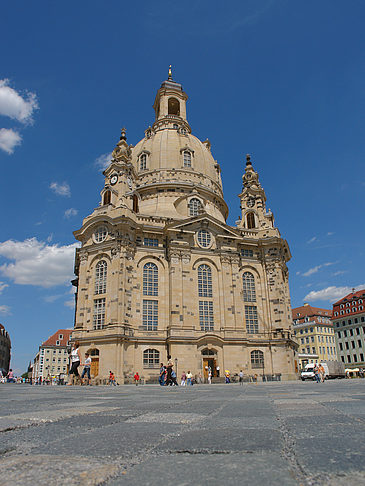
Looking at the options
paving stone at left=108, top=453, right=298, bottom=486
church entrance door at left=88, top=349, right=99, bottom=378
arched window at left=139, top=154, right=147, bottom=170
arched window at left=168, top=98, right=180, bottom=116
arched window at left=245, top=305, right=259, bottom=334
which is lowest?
paving stone at left=108, top=453, right=298, bottom=486

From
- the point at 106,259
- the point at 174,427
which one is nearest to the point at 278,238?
the point at 106,259

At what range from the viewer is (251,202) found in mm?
56594

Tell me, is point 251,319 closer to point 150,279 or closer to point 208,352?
point 208,352

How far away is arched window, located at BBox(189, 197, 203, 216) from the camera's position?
5272 cm

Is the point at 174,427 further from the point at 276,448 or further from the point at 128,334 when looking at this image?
the point at 128,334

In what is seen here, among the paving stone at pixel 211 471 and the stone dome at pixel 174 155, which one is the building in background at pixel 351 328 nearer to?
the stone dome at pixel 174 155

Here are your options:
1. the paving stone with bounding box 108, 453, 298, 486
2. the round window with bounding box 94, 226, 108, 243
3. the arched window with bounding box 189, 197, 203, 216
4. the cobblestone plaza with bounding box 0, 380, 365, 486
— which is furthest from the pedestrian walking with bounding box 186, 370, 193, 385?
the paving stone with bounding box 108, 453, 298, 486

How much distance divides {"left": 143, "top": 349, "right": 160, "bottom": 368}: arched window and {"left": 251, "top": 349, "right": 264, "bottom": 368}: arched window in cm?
1154

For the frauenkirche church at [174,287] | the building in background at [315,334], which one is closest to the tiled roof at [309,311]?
the building in background at [315,334]

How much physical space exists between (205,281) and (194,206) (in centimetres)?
1233

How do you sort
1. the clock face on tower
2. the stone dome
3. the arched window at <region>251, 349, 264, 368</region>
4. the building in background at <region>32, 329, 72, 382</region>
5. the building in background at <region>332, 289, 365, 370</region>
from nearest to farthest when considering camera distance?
1. the arched window at <region>251, 349, 264, 368</region>
2. the clock face on tower
3. the stone dome
4. the building in background at <region>332, 289, 365, 370</region>
5. the building in background at <region>32, 329, 72, 382</region>

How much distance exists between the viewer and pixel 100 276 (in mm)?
43094

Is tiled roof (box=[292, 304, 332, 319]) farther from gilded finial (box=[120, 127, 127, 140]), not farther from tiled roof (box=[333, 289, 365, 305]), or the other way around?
gilded finial (box=[120, 127, 127, 140])

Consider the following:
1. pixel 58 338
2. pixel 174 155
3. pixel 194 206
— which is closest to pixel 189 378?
pixel 194 206
